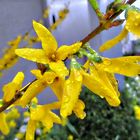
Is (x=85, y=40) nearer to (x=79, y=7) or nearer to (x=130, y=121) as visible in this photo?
(x=130, y=121)

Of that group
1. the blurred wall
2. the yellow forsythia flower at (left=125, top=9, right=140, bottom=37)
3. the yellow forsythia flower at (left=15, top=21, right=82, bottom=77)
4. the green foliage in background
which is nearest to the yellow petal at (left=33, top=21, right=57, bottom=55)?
the yellow forsythia flower at (left=15, top=21, right=82, bottom=77)

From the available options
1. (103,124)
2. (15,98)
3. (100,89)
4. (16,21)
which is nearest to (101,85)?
(100,89)

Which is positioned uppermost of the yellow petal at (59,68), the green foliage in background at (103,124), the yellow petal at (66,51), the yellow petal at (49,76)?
the yellow petal at (66,51)

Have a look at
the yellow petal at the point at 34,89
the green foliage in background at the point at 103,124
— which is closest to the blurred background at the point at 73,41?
the green foliage in background at the point at 103,124

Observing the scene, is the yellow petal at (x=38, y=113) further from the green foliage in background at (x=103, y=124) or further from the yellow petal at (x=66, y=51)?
the green foliage in background at (x=103, y=124)

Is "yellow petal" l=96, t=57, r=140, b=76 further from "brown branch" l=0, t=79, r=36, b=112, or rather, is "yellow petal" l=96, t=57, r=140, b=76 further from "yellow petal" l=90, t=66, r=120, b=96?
"brown branch" l=0, t=79, r=36, b=112

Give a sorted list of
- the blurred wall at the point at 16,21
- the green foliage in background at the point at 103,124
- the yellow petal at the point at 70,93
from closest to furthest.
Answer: the yellow petal at the point at 70,93
the blurred wall at the point at 16,21
the green foliage in background at the point at 103,124

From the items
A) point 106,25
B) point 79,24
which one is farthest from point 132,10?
point 79,24
